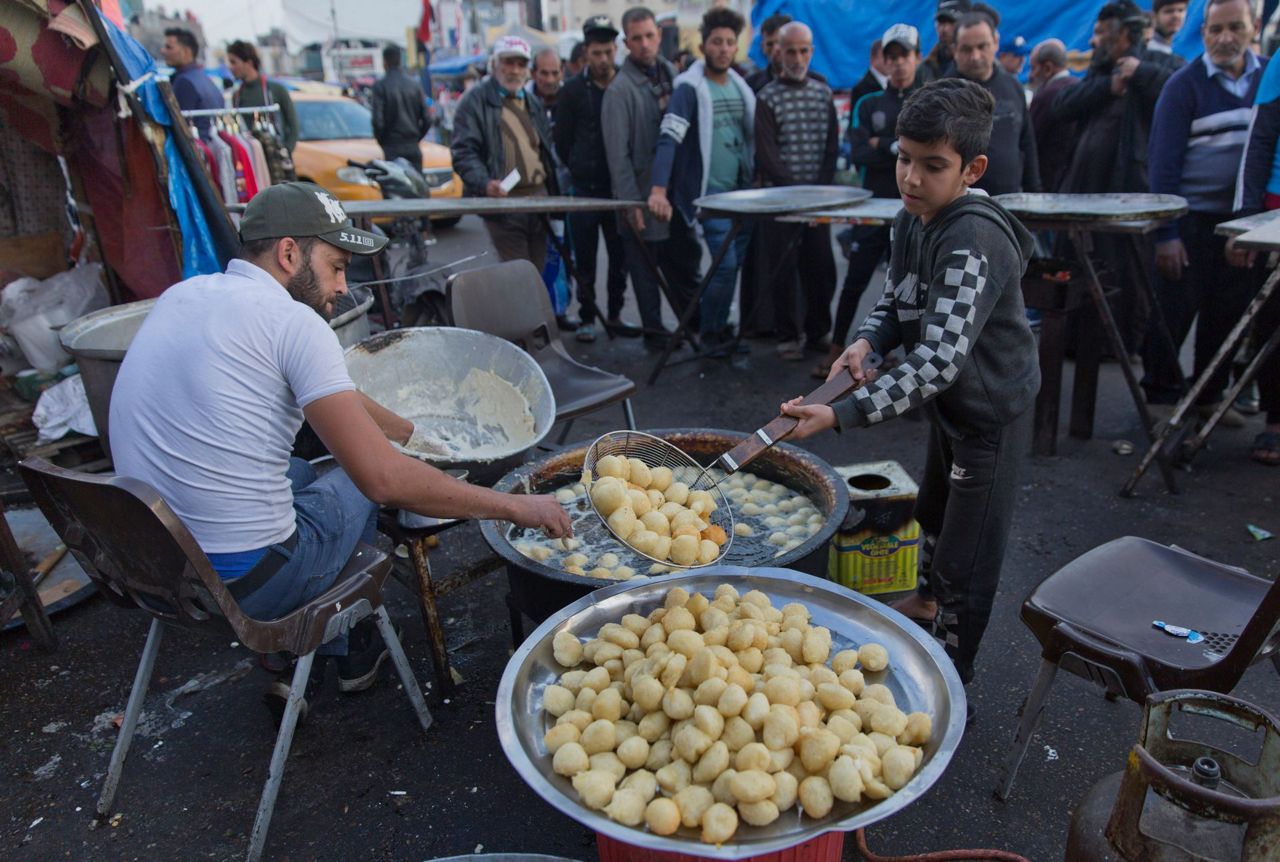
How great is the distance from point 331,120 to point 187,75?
201 inches

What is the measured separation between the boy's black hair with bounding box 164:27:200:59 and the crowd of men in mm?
2884

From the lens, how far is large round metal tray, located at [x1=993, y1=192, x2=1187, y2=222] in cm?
389

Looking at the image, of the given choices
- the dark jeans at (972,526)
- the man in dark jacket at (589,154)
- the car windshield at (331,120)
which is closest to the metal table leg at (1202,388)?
the dark jeans at (972,526)

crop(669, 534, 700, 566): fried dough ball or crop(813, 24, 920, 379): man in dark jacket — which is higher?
crop(813, 24, 920, 379): man in dark jacket

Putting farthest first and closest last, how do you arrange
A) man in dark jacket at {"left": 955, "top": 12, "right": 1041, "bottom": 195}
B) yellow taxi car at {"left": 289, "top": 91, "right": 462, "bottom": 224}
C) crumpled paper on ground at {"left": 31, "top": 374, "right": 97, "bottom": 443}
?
yellow taxi car at {"left": 289, "top": 91, "right": 462, "bottom": 224}, man in dark jacket at {"left": 955, "top": 12, "right": 1041, "bottom": 195}, crumpled paper on ground at {"left": 31, "top": 374, "right": 97, "bottom": 443}

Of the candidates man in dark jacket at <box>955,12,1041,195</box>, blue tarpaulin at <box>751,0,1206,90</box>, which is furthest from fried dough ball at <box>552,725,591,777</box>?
blue tarpaulin at <box>751,0,1206,90</box>

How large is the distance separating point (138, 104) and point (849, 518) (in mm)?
4077

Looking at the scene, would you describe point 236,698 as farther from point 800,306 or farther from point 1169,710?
point 800,306

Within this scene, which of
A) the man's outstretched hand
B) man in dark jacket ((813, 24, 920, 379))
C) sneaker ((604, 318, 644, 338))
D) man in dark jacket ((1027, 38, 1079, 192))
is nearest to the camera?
the man's outstretched hand

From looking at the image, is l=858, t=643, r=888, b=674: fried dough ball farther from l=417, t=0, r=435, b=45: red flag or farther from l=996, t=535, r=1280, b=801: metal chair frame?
l=417, t=0, r=435, b=45: red flag

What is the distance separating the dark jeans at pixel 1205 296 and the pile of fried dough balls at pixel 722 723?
393 centimetres

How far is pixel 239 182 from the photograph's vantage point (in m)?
6.11

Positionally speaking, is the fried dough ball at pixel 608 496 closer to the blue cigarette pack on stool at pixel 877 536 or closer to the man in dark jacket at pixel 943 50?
the blue cigarette pack on stool at pixel 877 536

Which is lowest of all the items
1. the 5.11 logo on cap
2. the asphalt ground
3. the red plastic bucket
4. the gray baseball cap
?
the asphalt ground
